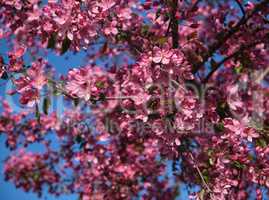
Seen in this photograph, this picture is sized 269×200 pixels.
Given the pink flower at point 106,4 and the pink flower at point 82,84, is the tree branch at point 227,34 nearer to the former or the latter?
the pink flower at point 106,4

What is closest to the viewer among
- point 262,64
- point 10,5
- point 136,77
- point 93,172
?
point 136,77

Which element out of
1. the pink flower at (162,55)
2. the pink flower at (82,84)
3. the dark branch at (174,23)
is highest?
the dark branch at (174,23)

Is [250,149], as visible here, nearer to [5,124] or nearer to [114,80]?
[114,80]

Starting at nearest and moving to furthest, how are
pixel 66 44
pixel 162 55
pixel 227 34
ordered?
pixel 162 55
pixel 66 44
pixel 227 34

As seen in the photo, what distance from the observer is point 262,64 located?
5.12 meters

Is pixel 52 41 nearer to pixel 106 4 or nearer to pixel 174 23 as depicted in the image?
pixel 106 4

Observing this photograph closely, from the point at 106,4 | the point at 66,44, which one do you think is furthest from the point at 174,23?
the point at 66,44

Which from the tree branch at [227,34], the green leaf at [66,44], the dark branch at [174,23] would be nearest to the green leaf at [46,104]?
the green leaf at [66,44]

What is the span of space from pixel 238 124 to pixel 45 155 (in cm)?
590

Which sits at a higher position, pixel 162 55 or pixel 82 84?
pixel 162 55

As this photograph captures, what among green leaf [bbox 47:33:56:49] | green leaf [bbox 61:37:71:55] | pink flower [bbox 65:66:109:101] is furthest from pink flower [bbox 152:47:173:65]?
green leaf [bbox 47:33:56:49]

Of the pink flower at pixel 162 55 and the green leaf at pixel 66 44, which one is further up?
the green leaf at pixel 66 44

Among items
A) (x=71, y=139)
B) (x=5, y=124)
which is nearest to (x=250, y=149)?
(x=71, y=139)

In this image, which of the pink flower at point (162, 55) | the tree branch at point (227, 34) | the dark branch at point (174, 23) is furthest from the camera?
the tree branch at point (227, 34)
